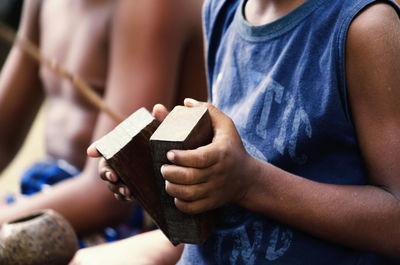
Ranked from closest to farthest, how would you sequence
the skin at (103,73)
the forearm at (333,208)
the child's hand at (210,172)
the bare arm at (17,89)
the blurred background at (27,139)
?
1. the child's hand at (210,172)
2. the forearm at (333,208)
3. the skin at (103,73)
4. the bare arm at (17,89)
5. the blurred background at (27,139)

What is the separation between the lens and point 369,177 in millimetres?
926

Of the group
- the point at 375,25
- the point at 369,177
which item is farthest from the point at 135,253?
the point at 375,25

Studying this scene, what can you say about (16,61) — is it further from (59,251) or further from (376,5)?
(376,5)

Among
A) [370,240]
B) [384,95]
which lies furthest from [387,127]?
[370,240]

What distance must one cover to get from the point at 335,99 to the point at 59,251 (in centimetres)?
60

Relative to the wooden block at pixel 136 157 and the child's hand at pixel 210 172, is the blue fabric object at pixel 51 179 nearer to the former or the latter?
the wooden block at pixel 136 157

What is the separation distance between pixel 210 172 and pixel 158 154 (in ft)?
0.26

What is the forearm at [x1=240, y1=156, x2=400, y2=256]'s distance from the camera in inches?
34.8

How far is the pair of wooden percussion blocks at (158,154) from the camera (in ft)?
2.60

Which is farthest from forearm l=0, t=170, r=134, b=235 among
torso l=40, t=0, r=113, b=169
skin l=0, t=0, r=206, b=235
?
torso l=40, t=0, r=113, b=169

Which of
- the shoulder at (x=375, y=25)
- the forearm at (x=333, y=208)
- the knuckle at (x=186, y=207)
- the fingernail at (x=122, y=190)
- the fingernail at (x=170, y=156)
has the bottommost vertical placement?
the forearm at (x=333, y=208)

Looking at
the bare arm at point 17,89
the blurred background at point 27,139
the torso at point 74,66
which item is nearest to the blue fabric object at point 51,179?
the torso at point 74,66

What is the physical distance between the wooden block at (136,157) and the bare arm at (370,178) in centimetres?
13

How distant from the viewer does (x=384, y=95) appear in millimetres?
865
